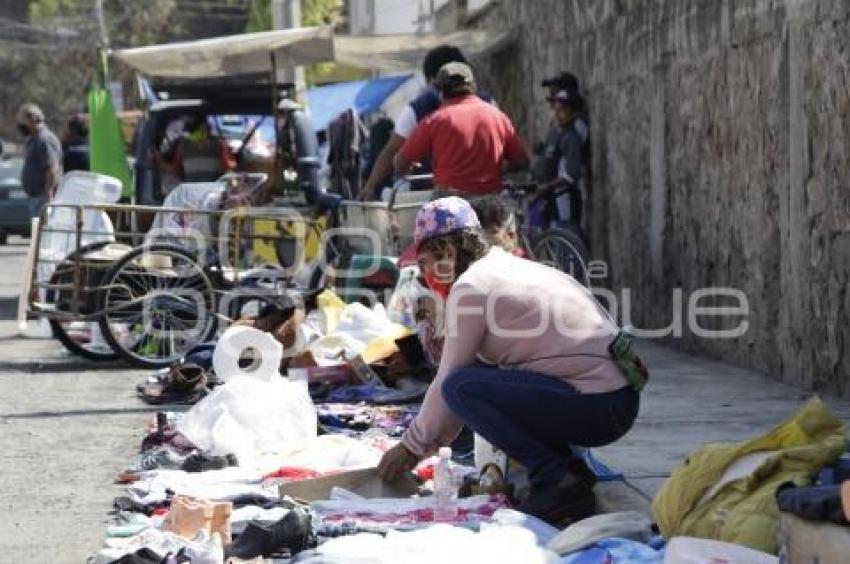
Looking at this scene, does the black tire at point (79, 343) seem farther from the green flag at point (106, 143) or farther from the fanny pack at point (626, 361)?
the green flag at point (106, 143)

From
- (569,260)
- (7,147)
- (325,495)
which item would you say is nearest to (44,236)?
(569,260)

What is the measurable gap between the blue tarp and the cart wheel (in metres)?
12.4

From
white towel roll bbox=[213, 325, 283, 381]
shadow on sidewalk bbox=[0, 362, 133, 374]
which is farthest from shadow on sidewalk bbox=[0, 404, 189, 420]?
shadow on sidewalk bbox=[0, 362, 133, 374]

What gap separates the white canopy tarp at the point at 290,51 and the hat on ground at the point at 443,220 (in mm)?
10502

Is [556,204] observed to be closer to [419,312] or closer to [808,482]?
[419,312]

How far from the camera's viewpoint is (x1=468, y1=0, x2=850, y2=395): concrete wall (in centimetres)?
1005

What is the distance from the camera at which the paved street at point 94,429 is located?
7613mm

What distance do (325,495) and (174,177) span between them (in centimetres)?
1129

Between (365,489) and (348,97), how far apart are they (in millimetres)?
22294

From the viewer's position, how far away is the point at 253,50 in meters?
18.0

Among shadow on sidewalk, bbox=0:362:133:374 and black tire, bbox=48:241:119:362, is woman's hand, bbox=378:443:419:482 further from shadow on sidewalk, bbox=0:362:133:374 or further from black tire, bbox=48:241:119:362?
black tire, bbox=48:241:119:362

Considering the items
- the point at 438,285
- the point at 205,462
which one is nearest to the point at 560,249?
the point at 205,462

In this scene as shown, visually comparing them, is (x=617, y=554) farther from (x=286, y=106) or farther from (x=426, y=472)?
(x=286, y=106)

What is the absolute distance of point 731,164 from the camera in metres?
11.8
